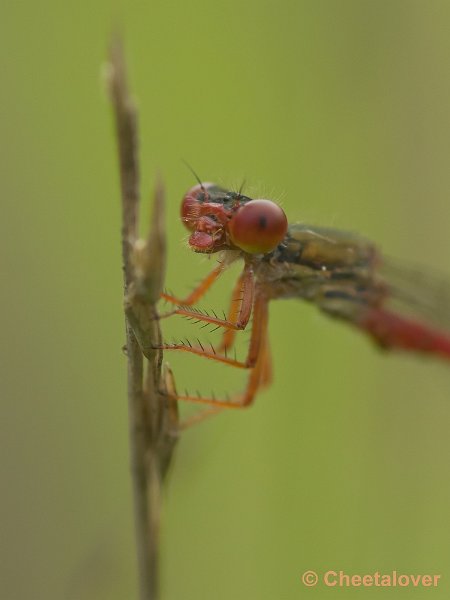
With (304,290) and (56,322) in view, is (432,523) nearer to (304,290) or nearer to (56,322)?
(304,290)

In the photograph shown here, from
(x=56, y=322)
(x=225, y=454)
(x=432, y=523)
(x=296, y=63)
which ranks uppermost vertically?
(x=296, y=63)

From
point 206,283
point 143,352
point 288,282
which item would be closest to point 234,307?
point 206,283

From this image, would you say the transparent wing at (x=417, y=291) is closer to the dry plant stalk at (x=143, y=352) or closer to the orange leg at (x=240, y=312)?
the orange leg at (x=240, y=312)

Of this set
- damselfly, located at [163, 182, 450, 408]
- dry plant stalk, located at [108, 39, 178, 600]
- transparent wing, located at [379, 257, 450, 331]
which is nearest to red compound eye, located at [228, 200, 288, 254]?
damselfly, located at [163, 182, 450, 408]

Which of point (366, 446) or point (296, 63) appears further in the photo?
point (296, 63)

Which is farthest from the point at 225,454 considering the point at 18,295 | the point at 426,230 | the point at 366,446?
the point at 426,230

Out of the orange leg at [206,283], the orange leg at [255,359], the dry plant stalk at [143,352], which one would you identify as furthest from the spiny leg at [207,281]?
the dry plant stalk at [143,352]

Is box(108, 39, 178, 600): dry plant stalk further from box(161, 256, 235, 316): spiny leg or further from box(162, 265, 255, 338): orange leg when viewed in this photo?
box(161, 256, 235, 316): spiny leg

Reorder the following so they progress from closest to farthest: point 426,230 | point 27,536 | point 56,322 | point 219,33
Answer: point 27,536
point 56,322
point 219,33
point 426,230

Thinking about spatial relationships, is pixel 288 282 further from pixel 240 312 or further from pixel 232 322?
pixel 232 322
